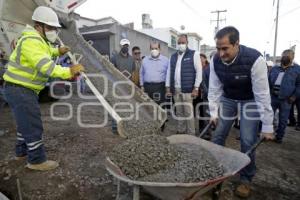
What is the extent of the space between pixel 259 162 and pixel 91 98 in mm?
6477

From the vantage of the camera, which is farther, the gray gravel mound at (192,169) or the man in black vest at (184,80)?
the man in black vest at (184,80)

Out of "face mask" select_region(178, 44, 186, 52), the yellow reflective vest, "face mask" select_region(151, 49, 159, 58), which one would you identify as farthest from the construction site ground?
"face mask" select_region(178, 44, 186, 52)

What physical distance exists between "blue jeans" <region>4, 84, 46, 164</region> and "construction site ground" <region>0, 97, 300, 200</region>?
394 mm

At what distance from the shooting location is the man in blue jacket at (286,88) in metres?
5.44

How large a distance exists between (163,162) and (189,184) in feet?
2.05

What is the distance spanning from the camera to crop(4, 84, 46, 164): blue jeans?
3189 mm

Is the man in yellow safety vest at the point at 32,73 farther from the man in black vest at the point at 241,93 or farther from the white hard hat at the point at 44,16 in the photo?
the man in black vest at the point at 241,93

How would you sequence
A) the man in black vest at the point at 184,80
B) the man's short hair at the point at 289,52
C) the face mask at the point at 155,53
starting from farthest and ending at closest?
the face mask at the point at 155,53
the man's short hair at the point at 289,52
the man in black vest at the point at 184,80

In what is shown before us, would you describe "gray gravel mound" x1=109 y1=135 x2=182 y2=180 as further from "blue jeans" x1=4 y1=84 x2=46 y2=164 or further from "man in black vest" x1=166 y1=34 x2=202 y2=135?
"man in black vest" x1=166 y1=34 x2=202 y2=135

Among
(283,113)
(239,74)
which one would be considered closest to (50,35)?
(239,74)

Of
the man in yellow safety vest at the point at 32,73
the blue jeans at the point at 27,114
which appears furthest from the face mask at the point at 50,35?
the blue jeans at the point at 27,114

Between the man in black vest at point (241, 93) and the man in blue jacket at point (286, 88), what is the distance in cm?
268

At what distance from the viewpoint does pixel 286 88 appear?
5.43m

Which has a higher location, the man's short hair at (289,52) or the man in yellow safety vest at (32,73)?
the man's short hair at (289,52)
